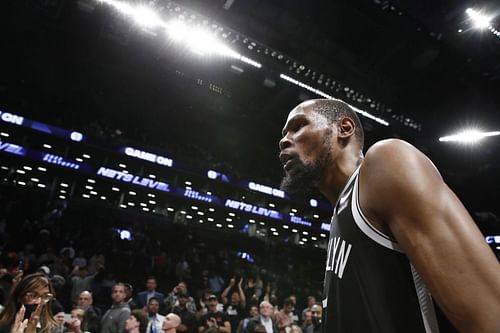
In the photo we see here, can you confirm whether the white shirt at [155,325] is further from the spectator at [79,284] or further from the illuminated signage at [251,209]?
the illuminated signage at [251,209]

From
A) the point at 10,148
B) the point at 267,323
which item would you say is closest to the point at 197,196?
the point at 10,148

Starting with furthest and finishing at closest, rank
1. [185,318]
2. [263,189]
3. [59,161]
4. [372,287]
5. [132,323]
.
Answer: [263,189] → [59,161] → [185,318] → [132,323] → [372,287]

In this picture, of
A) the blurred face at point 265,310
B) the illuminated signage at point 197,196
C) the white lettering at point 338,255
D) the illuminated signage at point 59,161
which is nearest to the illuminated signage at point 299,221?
the illuminated signage at point 197,196

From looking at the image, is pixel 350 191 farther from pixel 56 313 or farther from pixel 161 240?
pixel 161 240

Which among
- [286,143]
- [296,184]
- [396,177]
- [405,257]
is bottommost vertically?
[405,257]

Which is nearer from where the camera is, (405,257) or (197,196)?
(405,257)

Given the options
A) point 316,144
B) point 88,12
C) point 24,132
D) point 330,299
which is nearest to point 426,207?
point 330,299

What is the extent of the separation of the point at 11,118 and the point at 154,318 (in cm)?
926

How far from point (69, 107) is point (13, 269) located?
27.1ft

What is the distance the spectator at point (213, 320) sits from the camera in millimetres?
6008

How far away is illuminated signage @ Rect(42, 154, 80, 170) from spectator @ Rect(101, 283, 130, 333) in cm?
861

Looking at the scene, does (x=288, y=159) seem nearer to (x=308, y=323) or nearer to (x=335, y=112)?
(x=335, y=112)

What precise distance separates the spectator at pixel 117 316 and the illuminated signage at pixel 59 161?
861cm

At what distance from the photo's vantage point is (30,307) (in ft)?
8.91
